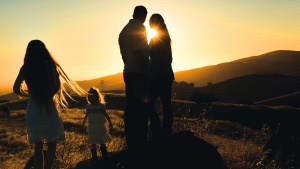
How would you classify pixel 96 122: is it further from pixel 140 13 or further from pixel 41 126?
pixel 41 126

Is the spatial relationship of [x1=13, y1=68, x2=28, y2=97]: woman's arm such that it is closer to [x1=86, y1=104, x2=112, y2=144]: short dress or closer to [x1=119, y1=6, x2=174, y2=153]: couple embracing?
[x1=119, y1=6, x2=174, y2=153]: couple embracing

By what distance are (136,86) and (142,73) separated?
27 centimetres

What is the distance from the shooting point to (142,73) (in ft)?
24.1

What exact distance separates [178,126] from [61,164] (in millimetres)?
3441

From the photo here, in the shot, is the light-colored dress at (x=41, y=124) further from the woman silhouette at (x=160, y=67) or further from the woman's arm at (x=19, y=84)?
the woman silhouette at (x=160, y=67)

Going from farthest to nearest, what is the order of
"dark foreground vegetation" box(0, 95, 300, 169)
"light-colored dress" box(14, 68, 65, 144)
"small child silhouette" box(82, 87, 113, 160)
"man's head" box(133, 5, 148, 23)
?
"small child silhouette" box(82, 87, 113, 160)
"man's head" box(133, 5, 148, 23)
"dark foreground vegetation" box(0, 95, 300, 169)
"light-colored dress" box(14, 68, 65, 144)

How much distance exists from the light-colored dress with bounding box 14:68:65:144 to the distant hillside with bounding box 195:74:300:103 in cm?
9446

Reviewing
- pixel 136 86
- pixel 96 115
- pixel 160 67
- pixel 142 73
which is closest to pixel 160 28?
pixel 160 67

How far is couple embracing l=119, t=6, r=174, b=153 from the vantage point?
736 centimetres

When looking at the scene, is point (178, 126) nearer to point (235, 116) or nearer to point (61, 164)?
point (61, 164)

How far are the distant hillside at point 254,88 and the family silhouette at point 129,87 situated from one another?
92.3 meters

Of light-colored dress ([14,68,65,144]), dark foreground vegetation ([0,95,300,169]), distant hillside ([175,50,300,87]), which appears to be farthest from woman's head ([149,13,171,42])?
distant hillside ([175,50,300,87])

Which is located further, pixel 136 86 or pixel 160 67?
pixel 160 67

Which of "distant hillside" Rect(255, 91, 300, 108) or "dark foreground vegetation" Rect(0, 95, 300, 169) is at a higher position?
"dark foreground vegetation" Rect(0, 95, 300, 169)
